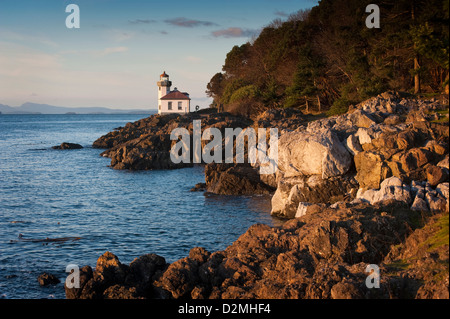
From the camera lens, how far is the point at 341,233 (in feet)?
50.1

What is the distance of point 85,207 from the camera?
3136 centimetres

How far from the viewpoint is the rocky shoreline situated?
40.9 ft

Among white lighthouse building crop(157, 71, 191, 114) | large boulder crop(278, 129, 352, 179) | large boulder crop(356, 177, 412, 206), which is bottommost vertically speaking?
large boulder crop(356, 177, 412, 206)

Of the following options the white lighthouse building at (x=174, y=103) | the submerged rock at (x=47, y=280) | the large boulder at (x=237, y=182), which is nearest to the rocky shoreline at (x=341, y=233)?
the submerged rock at (x=47, y=280)

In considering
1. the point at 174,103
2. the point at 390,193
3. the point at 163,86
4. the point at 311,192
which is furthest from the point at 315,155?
the point at 163,86

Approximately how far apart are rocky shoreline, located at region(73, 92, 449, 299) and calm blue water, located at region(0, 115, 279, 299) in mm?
3434

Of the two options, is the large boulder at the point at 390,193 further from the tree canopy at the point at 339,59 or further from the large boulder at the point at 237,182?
the large boulder at the point at 237,182

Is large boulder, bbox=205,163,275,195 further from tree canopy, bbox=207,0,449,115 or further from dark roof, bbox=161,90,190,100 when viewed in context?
dark roof, bbox=161,90,190,100

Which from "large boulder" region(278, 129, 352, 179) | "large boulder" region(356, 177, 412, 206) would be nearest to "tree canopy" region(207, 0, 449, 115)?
"large boulder" region(278, 129, 352, 179)

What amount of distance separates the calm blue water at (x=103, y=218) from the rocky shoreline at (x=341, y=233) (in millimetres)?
3434

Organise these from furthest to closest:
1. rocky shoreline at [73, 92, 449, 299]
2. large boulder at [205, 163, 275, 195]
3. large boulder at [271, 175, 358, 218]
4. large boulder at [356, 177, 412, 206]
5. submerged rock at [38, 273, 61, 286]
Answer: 1. large boulder at [205, 163, 275, 195]
2. large boulder at [271, 175, 358, 218]
3. large boulder at [356, 177, 412, 206]
4. submerged rock at [38, 273, 61, 286]
5. rocky shoreline at [73, 92, 449, 299]
